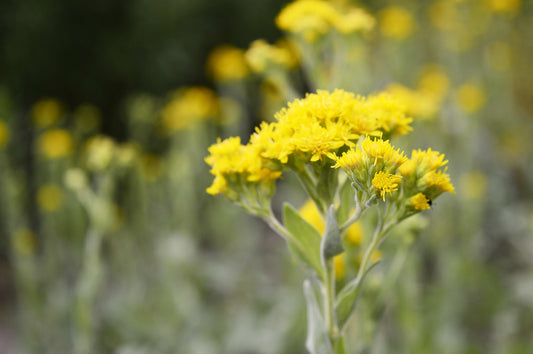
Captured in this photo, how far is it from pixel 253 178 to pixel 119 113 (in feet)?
12.0

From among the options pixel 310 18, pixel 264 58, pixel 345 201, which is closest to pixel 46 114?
pixel 264 58

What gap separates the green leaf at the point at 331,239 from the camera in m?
1.01

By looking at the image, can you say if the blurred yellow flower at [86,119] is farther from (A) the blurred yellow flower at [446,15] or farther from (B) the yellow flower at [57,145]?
(A) the blurred yellow flower at [446,15]

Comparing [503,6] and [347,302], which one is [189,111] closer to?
[503,6]

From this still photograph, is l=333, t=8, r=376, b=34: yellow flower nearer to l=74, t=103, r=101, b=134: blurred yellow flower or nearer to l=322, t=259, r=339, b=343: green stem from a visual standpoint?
l=322, t=259, r=339, b=343: green stem

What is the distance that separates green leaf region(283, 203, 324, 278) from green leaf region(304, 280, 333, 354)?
0.05 meters

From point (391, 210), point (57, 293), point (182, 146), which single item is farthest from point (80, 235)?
point (391, 210)

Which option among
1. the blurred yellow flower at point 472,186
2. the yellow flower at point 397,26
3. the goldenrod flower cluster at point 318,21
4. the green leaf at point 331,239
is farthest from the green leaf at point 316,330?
the yellow flower at point 397,26

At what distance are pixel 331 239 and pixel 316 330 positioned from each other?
226 millimetres

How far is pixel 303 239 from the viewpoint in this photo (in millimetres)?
1131

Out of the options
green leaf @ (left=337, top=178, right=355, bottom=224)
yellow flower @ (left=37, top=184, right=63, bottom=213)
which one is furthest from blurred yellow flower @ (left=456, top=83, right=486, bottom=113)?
yellow flower @ (left=37, top=184, right=63, bottom=213)

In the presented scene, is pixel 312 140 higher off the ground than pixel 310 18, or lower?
lower

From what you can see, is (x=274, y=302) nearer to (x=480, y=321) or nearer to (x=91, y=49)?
(x=480, y=321)

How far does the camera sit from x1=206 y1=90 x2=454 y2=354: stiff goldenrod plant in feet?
3.19
